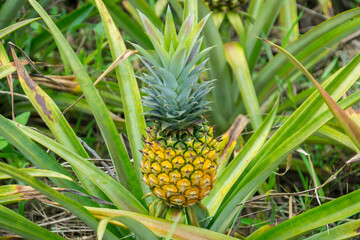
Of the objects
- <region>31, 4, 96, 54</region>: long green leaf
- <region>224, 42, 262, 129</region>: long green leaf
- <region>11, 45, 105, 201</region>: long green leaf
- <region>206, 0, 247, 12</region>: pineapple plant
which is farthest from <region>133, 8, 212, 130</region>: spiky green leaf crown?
<region>31, 4, 96, 54</region>: long green leaf

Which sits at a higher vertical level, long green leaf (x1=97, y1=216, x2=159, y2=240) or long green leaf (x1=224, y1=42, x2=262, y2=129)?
long green leaf (x1=224, y1=42, x2=262, y2=129)

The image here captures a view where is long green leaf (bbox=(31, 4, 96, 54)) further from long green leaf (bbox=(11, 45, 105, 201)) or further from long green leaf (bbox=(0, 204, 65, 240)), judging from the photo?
long green leaf (bbox=(0, 204, 65, 240))

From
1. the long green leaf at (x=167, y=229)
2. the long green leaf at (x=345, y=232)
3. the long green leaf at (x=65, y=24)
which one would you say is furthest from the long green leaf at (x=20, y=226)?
the long green leaf at (x=65, y=24)

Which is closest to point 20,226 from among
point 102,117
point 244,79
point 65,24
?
point 102,117

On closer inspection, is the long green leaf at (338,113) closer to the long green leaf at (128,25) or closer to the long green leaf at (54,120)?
the long green leaf at (54,120)

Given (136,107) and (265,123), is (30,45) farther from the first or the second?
(265,123)

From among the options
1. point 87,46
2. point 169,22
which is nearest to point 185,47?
point 169,22

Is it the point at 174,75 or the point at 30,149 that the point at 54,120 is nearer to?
the point at 30,149
